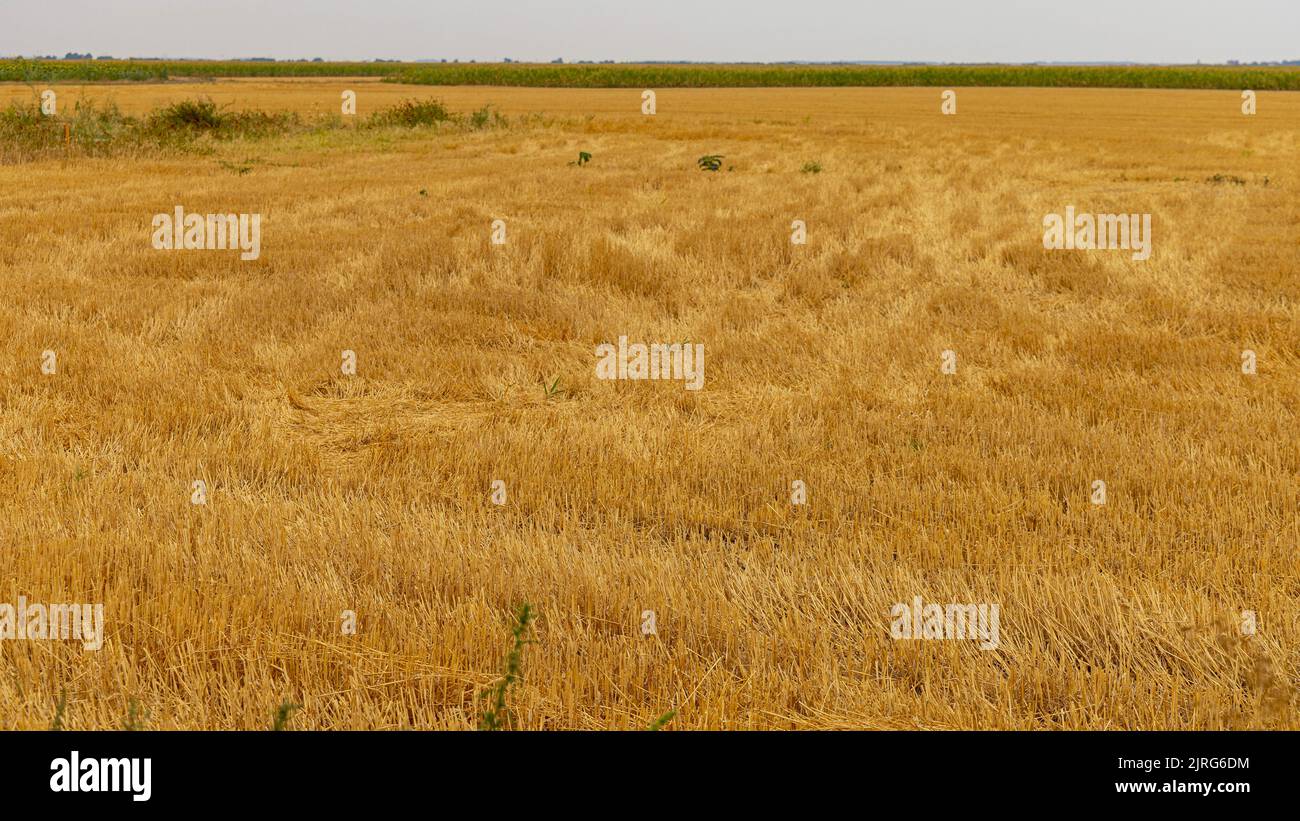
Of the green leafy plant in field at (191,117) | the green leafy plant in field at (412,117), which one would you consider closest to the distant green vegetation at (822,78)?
the green leafy plant in field at (412,117)

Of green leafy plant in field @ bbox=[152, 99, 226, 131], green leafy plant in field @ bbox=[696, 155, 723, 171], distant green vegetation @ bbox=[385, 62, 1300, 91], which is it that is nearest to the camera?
green leafy plant in field @ bbox=[696, 155, 723, 171]

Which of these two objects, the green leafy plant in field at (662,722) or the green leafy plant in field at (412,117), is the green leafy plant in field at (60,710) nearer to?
the green leafy plant in field at (662,722)

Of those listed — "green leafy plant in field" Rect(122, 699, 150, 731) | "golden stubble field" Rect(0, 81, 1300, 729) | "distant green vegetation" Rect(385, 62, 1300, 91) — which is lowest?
"green leafy plant in field" Rect(122, 699, 150, 731)

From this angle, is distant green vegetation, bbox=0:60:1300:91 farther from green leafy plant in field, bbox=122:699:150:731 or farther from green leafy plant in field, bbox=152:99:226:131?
green leafy plant in field, bbox=122:699:150:731

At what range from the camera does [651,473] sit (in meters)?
6.18

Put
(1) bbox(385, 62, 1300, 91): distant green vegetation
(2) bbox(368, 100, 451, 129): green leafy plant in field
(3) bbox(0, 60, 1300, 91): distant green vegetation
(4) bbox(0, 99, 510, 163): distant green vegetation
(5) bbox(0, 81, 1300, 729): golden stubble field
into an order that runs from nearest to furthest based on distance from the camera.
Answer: (5) bbox(0, 81, 1300, 729): golden stubble field, (4) bbox(0, 99, 510, 163): distant green vegetation, (2) bbox(368, 100, 451, 129): green leafy plant in field, (3) bbox(0, 60, 1300, 91): distant green vegetation, (1) bbox(385, 62, 1300, 91): distant green vegetation

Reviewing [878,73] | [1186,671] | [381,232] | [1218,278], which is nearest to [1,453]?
[1186,671]

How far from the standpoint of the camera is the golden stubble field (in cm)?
380

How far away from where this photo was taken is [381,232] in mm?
15320

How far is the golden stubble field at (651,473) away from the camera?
3799 millimetres

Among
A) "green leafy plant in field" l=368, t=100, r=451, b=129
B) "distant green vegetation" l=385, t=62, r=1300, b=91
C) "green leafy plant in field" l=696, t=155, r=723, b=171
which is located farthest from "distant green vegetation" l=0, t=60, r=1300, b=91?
"green leafy plant in field" l=696, t=155, r=723, b=171

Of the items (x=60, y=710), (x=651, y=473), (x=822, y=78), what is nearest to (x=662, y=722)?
(x=60, y=710)

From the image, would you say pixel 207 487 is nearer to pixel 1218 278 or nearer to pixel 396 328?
pixel 396 328
